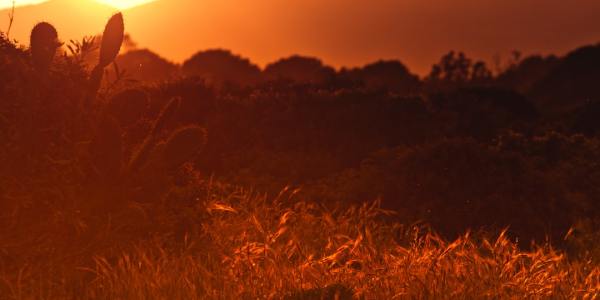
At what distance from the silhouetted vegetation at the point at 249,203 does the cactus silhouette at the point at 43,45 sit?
0.8 inches

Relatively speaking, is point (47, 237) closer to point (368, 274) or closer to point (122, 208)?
point (122, 208)

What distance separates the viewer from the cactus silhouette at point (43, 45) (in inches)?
395

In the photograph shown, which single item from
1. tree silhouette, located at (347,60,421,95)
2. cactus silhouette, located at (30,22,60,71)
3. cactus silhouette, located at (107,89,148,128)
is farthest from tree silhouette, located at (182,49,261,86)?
cactus silhouette, located at (30,22,60,71)

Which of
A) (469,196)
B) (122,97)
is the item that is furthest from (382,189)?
(122,97)

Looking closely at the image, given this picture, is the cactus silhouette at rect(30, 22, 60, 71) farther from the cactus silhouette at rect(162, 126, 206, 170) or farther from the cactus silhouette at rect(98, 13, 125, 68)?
the cactus silhouette at rect(162, 126, 206, 170)

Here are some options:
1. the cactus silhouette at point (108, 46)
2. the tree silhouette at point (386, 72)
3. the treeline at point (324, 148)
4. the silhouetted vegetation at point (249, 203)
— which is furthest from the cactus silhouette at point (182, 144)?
the tree silhouette at point (386, 72)

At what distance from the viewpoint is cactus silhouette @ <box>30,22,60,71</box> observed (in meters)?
10.0

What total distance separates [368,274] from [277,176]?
8.26 metres

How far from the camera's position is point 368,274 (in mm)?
7621

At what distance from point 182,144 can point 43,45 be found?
1.79 m

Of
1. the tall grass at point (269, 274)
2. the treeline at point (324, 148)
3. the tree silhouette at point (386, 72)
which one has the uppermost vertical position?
the tree silhouette at point (386, 72)

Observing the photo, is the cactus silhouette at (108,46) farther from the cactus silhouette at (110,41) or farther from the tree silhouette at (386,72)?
the tree silhouette at (386,72)

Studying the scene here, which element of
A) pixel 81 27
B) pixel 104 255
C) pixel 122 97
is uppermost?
pixel 81 27

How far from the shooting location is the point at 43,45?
399 inches
